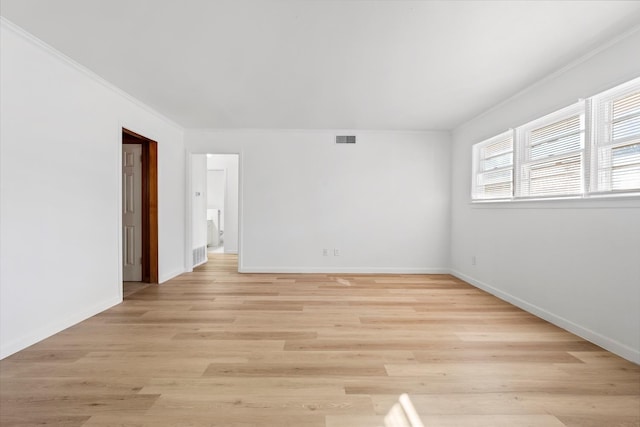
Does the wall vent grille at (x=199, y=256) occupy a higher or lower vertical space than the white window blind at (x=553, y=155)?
lower

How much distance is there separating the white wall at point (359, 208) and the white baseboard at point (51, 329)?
7.52ft

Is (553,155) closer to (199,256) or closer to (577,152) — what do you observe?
(577,152)

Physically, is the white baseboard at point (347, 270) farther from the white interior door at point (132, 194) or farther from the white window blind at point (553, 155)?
the white window blind at point (553, 155)

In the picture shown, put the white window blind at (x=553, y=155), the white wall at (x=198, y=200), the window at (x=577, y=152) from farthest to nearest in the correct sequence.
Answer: the white wall at (x=198, y=200) → the white window blind at (x=553, y=155) → the window at (x=577, y=152)

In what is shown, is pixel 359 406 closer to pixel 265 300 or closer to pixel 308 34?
pixel 265 300

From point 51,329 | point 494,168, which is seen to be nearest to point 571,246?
point 494,168

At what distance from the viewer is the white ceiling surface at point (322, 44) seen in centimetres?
201

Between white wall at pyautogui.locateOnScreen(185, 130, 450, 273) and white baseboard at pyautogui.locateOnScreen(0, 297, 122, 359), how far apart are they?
7.52 ft

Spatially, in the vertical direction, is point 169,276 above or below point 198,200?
below

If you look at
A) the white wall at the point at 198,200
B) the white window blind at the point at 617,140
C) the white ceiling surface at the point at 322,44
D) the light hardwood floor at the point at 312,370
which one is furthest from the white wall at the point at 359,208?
the white window blind at the point at 617,140

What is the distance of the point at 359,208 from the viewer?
5297mm

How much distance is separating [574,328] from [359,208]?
3256 mm

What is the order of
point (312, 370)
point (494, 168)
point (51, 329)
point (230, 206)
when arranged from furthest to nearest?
point (230, 206) → point (494, 168) → point (51, 329) → point (312, 370)

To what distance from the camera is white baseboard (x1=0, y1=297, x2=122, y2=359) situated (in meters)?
2.23
